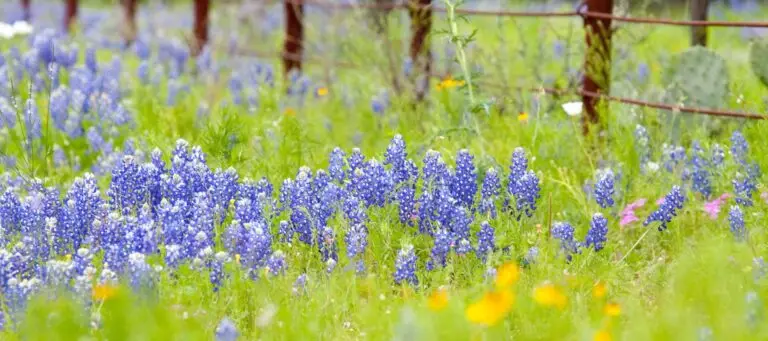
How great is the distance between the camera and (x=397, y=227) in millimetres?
3623

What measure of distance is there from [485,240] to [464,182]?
38 cm

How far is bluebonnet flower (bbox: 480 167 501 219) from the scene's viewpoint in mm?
3611

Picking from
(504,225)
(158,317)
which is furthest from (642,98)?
(158,317)

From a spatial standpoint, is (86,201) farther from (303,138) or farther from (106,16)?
(106,16)

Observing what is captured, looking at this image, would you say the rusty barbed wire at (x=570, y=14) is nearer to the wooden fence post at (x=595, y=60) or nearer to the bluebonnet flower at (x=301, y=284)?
the wooden fence post at (x=595, y=60)

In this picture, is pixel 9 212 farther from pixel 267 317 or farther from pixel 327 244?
pixel 267 317

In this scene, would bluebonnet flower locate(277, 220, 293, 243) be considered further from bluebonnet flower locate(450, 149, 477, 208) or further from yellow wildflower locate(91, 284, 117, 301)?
yellow wildflower locate(91, 284, 117, 301)

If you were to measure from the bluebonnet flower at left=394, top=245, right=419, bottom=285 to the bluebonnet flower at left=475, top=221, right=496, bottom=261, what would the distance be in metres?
0.26

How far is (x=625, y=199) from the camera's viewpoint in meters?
4.21

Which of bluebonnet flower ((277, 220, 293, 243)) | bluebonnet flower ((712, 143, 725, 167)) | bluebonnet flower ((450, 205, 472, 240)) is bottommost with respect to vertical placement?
bluebonnet flower ((450, 205, 472, 240))

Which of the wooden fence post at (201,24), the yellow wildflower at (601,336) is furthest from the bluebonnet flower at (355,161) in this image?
the wooden fence post at (201,24)

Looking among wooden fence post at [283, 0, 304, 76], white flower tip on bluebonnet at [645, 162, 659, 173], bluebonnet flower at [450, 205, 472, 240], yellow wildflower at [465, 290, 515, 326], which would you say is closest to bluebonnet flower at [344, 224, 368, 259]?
bluebonnet flower at [450, 205, 472, 240]

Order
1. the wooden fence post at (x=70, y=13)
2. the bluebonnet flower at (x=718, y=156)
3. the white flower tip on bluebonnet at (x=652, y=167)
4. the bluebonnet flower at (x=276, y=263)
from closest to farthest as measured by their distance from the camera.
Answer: the bluebonnet flower at (x=276, y=263), the bluebonnet flower at (x=718, y=156), the white flower tip on bluebonnet at (x=652, y=167), the wooden fence post at (x=70, y=13)

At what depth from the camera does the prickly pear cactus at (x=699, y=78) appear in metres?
5.26
